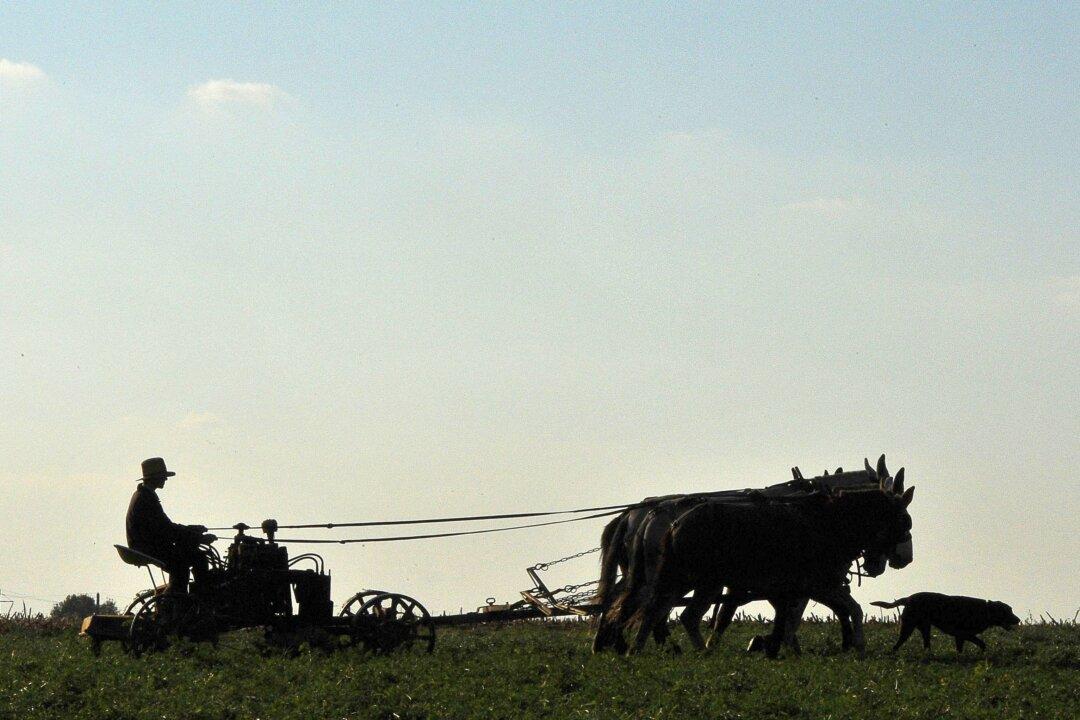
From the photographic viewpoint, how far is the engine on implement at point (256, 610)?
16.8 metres

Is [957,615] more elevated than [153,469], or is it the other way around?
[153,469]

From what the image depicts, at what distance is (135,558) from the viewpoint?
16.7 meters

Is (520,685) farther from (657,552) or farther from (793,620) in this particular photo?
(793,620)

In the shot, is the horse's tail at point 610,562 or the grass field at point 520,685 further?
the horse's tail at point 610,562

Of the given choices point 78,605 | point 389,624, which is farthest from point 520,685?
point 78,605

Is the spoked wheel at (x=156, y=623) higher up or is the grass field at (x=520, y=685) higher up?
the spoked wheel at (x=156, y=623)

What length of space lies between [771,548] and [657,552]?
1387 millimetres

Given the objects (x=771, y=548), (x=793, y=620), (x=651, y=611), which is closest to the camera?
(x=651, y=611)

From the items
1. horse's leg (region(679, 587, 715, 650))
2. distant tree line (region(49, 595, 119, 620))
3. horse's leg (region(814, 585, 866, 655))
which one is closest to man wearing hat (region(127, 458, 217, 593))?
horse's leg (region(679, 587, 715, 650))

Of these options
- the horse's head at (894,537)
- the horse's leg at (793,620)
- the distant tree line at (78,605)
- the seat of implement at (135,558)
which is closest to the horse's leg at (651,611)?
the horse's leg at (793,620)

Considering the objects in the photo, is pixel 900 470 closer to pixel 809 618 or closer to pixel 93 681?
pixel 809 618

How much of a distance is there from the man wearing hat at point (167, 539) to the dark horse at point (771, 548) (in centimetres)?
504

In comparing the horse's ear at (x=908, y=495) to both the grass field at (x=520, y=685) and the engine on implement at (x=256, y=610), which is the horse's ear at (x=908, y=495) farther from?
the engine on implement at (x=256, y=610)

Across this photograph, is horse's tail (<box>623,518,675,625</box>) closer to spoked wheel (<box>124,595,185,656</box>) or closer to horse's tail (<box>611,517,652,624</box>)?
horse's tail (<box>611,517,652,624</box>)
